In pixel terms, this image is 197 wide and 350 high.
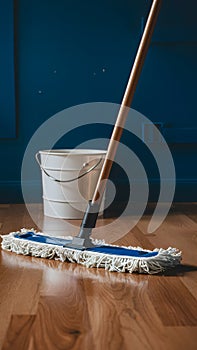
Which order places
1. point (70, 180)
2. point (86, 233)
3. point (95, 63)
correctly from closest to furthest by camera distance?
1. point (86, 233)
2. point (70, 180)
3. point (95, 63)

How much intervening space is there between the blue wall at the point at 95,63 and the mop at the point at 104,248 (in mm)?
1141

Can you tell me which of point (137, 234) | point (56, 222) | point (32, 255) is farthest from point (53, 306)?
point (56, 222)

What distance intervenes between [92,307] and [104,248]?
35cm

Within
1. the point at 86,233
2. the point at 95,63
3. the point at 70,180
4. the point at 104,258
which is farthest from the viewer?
the point at 95,63

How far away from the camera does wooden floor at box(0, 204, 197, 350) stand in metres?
0.96

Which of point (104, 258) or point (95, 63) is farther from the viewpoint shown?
point (95, 63)

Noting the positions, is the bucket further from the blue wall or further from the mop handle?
the mop handle

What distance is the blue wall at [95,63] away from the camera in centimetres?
268

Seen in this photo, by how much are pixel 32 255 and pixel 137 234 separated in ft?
1.46

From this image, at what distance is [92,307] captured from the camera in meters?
1.13

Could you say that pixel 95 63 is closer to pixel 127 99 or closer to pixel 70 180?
pixel 70 180

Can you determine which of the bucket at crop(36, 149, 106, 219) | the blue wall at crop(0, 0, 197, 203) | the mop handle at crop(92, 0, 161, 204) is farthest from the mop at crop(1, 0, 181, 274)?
the blue wall at crop(0, 0, 197, 203)

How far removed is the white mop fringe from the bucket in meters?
0.66

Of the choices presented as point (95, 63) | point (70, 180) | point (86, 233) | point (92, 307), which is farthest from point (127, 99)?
point (95, 63)
